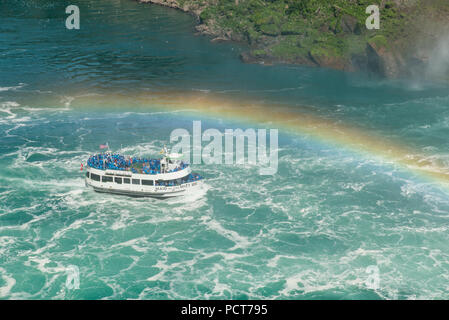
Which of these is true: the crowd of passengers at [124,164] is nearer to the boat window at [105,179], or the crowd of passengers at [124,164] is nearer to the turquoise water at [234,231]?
the boat window at [105,179]

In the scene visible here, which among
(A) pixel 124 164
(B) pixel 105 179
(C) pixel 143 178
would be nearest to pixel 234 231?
(C) pixel 143 178

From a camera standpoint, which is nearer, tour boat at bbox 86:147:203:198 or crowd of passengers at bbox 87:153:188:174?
tour boat at bbox 86:147:203:198

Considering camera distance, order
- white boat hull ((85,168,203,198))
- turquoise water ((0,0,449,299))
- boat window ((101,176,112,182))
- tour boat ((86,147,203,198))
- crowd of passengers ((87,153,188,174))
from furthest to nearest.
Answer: crowd of passengers ((87,153,188,174)), boat window ((101,176,112,182)), white boat hull ((85,168,203,198)), tour boat ((86,147,203,198)), turquoise water ((0,0,449,299))

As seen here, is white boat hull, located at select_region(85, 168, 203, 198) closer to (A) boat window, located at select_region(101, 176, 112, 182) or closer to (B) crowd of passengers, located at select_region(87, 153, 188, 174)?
(A) boat window, located at select_region(101, 176, 112, 182)

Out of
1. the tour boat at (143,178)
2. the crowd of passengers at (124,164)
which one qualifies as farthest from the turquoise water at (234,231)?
the crowd of passengers at (124,164)

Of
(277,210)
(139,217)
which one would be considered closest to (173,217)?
(139,217)

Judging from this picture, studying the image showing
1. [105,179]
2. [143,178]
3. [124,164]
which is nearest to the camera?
[143,178]

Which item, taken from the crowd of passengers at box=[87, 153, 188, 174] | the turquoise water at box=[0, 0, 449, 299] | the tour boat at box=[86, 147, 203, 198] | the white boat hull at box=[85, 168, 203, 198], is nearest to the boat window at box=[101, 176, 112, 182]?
the tour boat at box=[86, 147, 203, 198]

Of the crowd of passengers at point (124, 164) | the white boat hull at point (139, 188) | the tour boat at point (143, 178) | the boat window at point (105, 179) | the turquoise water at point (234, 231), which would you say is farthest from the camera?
the crowd of passengers at point (124, 164)

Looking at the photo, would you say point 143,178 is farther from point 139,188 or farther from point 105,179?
point 105,179
